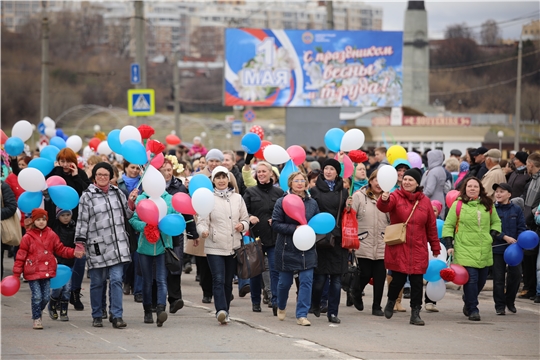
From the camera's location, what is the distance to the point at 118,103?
7700 centimetres

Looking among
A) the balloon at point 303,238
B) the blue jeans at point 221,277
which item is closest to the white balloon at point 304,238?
the balloon at point 303,238

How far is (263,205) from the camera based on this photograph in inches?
420

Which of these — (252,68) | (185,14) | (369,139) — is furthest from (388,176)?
(185,14)

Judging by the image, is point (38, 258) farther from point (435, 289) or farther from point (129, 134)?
point (435, 289)

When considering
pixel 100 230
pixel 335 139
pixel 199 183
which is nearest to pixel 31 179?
pixel 100 230

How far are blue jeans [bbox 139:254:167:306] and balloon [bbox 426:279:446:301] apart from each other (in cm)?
294

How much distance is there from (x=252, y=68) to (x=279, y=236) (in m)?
21.1

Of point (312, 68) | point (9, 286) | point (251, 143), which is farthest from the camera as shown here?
point (312, 68)

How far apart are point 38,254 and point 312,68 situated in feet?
74.1

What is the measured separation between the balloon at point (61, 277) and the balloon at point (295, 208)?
2.32 m

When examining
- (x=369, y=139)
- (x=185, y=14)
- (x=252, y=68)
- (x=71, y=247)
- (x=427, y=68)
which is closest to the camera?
(x=71, y=247)

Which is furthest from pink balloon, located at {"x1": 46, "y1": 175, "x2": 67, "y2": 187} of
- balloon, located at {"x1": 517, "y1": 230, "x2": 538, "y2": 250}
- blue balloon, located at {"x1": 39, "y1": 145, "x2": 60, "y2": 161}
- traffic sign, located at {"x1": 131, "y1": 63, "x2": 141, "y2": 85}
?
traffic sign, located at {"x1": 131, "y1": 63, "x2": 141, "y2": 85}

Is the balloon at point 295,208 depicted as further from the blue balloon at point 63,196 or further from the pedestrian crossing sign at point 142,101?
the pedestrian crossing sign at point 142,101

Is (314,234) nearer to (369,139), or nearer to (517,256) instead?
(517,256)
